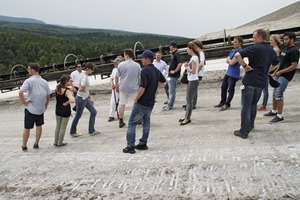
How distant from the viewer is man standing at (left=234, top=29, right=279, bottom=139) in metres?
5.48

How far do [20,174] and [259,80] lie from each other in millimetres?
3971

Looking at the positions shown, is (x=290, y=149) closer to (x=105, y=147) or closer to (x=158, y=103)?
(x=105, y=147)

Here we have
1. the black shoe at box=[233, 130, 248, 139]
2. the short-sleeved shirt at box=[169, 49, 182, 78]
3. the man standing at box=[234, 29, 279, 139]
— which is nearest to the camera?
the man standing at box=[234, 29, 279, 139]

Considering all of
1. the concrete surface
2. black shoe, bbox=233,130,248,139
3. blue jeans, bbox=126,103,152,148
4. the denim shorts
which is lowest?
the concrete surface

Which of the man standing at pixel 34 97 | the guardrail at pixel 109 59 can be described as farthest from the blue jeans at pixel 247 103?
the guardrail at pixel 109 59

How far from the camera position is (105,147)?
20.2 ft

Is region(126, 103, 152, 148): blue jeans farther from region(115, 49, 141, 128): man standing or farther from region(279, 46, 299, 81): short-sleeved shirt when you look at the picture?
region(279, 46, 299, 81): short-sleeved shirt

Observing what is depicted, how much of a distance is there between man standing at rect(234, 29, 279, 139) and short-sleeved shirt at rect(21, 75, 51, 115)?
3.48 meters

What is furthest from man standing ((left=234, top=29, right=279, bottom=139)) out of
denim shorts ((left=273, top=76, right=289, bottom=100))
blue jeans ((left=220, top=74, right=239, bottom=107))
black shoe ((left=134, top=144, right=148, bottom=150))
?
blue jeans ((left=220, top=74, right=239, bottom=107))

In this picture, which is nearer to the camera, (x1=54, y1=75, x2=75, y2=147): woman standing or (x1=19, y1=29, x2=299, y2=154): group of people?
(x1=19, y1=29, x2=299, y2=154): group of people

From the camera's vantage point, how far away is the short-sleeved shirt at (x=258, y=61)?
18.0ft

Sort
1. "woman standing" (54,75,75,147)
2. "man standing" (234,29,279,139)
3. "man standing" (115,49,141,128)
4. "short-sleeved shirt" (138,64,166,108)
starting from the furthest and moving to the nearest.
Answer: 1. "man standing" (115,49,141,128)
2. "woman standing" (54,75,75,147)
3. "man standing" (234,29,279,139)
4. "short-sleeved shirt" (138,64,166,108)

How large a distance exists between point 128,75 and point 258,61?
8.76 feet

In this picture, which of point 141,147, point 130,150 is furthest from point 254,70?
point 130,150
